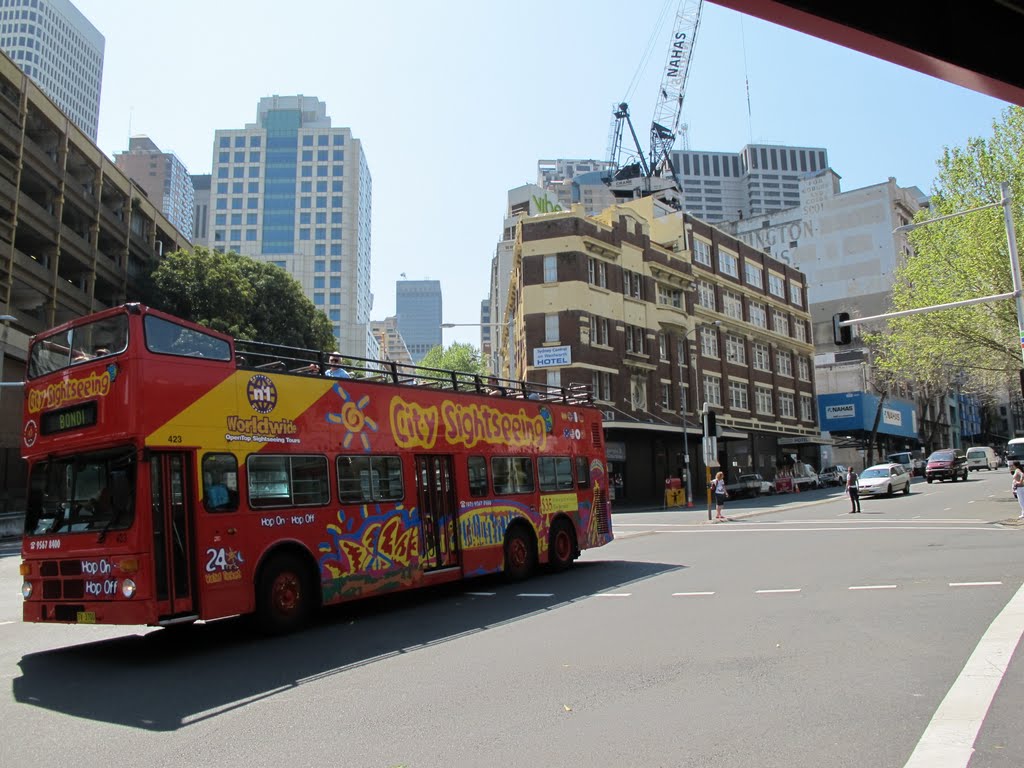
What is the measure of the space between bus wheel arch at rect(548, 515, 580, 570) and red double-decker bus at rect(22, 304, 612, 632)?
7.12ft

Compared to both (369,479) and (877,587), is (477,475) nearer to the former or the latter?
(369,479)

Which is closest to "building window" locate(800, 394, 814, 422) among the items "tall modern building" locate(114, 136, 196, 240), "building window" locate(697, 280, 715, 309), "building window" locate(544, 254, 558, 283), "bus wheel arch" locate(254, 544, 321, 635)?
"building window" locate(697, 280, 715, 309)

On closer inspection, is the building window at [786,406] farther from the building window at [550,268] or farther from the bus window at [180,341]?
the bus window at [180,341]

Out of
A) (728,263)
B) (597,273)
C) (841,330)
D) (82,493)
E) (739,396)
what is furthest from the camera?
(728,263)

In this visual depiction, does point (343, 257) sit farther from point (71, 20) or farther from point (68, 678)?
point (68, 678)

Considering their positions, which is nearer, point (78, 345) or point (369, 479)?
point (78, 345)

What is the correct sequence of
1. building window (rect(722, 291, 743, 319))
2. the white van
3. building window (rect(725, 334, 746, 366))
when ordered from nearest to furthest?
building window (rect(725, 334, 746, 366)) → building window (rect(722, 291, 743, 319)) → the white van

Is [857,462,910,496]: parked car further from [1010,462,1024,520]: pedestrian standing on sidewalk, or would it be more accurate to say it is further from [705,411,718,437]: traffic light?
[1010,462,1024,520]: pedestrian standing on sidewalk

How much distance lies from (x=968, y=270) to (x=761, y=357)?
109 feet

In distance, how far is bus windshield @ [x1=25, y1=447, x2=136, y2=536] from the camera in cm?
856

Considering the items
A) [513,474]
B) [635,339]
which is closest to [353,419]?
[513,474]

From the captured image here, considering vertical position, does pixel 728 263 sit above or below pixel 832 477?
above

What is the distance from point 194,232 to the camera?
190 meters

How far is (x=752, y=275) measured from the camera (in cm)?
6322
